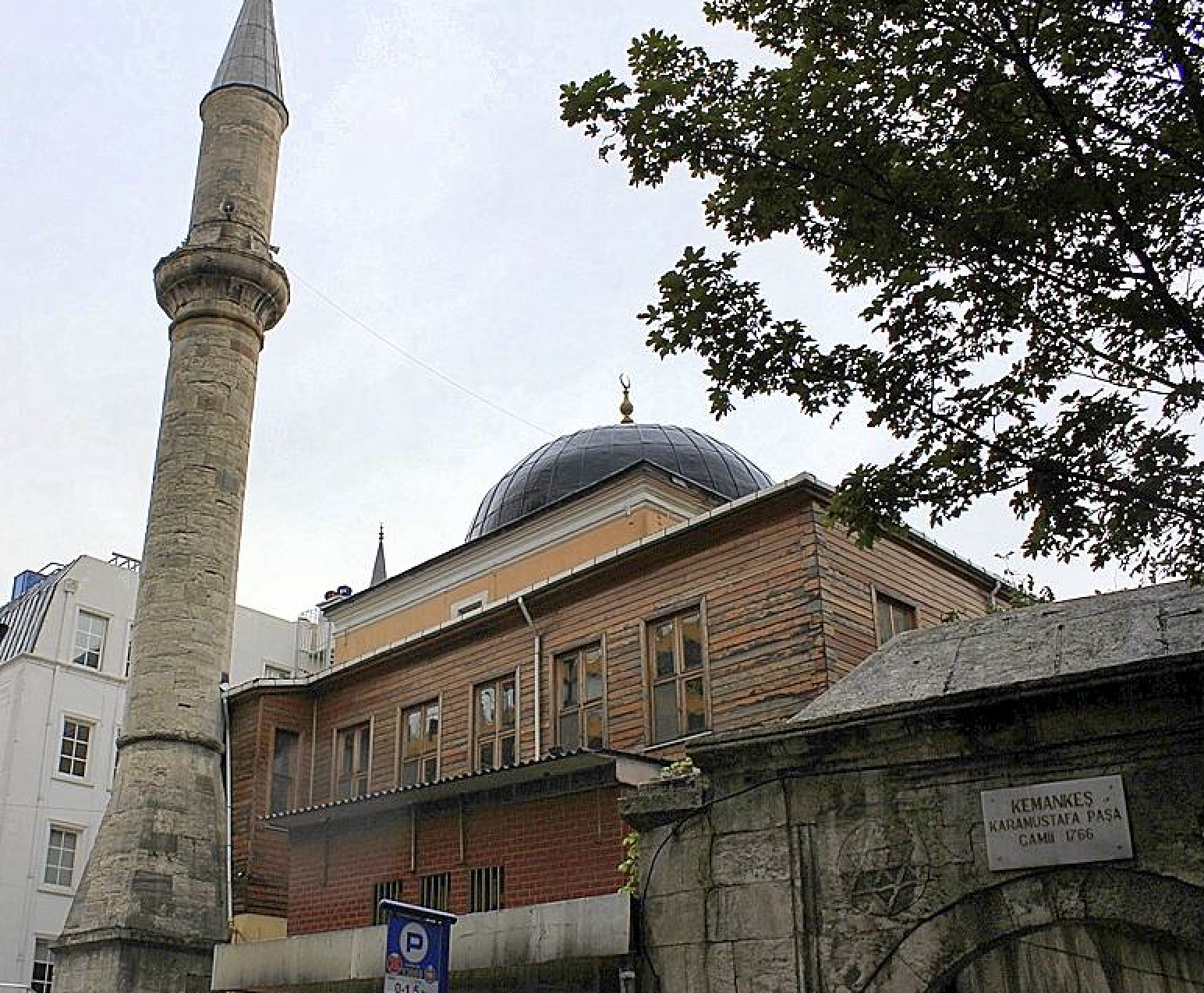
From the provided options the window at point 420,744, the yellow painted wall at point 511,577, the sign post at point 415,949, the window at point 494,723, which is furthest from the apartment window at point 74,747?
the sign post at point 415,949

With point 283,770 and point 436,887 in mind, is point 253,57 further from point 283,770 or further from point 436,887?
point 436,887

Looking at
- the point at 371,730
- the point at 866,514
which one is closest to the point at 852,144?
the point at 866,514

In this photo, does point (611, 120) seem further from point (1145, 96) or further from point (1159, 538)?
point (1159, 538)

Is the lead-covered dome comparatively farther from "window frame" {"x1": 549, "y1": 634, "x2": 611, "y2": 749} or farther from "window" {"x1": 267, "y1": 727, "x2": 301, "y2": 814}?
"window frame" {"x1": 549, "y1": 634, "x2": 611, "y2": 749}

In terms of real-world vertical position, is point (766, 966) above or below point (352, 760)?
below

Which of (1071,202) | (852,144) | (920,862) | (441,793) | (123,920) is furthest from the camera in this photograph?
(123,920)

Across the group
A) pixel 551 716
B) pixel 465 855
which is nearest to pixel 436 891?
pixel 465 855

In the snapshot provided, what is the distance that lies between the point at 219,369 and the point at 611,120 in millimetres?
16855

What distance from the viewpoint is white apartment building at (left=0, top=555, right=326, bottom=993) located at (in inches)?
1136

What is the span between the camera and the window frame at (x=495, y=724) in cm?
1800

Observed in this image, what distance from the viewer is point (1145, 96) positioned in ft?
23.4

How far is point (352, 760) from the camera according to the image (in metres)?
20.6

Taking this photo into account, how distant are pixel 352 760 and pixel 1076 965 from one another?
13635 millimetres

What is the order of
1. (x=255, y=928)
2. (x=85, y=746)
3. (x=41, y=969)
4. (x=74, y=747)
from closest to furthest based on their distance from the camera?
(x=255, y=928), (x=41, y=969), (x=74, y=747), (x=85, y=746)
